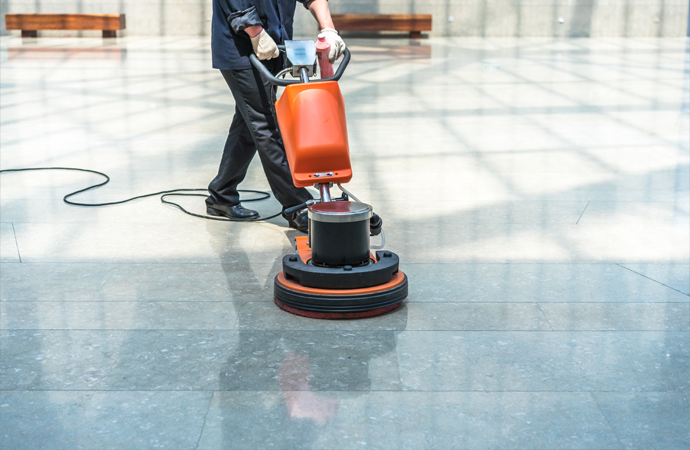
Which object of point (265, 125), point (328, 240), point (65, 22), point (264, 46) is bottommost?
point (328, 240)

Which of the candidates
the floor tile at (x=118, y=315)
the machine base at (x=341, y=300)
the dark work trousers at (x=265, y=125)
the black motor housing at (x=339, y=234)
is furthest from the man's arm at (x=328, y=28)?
the floor tile at (x=118, y=315)

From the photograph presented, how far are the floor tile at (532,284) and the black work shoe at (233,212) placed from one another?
3.01ft

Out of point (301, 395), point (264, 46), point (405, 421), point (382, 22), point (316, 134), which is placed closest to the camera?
point (405, 421)

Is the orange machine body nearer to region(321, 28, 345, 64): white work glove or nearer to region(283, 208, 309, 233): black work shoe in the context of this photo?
region(321, 28, 345, 64): white work glove

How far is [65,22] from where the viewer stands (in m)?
15.9

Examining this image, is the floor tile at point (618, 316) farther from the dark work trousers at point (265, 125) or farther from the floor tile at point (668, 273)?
the dark work trousers at point (265, 125)

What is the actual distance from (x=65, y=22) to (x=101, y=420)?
51.5 feet

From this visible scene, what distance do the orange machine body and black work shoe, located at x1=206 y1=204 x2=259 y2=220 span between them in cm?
109

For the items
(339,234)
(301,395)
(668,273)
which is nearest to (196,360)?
(301,395)

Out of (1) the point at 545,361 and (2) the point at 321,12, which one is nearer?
(1) the point at 545,361

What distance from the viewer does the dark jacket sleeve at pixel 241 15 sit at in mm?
2973

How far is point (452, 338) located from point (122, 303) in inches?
43.2

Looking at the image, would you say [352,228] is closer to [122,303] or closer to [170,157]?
[122,303]

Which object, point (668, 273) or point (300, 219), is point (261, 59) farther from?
point (668, 273)
